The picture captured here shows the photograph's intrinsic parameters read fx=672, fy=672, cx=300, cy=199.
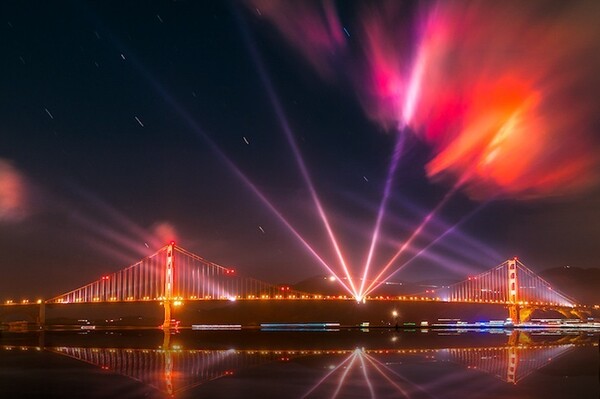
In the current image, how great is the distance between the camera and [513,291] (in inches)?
6043

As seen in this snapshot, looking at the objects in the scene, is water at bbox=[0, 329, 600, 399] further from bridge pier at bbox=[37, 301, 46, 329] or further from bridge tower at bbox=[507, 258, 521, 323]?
bridge tower at bbox=[507, 258, 521, 323]

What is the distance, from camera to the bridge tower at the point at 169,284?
121m

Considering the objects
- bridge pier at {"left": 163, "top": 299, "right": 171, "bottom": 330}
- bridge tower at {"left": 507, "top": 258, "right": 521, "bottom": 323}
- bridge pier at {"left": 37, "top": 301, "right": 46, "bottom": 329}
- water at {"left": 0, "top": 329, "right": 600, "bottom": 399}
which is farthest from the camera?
bridge tower at {"left": 507, "top": 258, "right": 521, "bottom": 323}

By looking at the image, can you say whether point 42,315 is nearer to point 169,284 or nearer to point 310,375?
point 169,284

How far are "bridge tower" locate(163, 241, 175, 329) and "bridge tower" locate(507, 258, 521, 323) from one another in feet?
233

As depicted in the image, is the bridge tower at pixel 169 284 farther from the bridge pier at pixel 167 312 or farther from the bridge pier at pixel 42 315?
the bridge pier at pixel 42 315

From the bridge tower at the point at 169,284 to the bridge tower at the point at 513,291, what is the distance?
70.9m

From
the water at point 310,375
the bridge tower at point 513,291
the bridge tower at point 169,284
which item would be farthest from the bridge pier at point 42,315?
the water at point 310,375

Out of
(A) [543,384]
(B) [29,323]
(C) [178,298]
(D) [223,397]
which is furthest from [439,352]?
(B) [29,323]

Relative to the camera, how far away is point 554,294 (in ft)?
553

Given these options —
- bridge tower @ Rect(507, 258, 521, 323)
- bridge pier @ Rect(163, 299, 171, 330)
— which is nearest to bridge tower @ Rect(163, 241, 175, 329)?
bridge pier @ Rect(163, 299, 171, 330)

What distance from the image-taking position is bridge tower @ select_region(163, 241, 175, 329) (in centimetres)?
12118

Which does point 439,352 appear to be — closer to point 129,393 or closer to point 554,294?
point 129,393

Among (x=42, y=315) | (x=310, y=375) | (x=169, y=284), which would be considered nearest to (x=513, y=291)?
(x=169, y=284)
